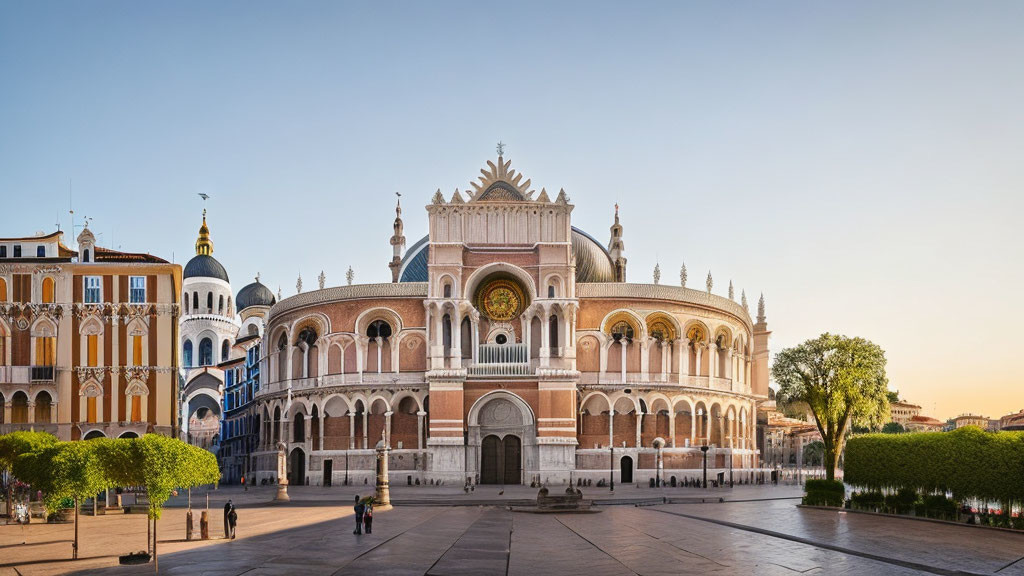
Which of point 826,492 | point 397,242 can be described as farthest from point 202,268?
point 826,492

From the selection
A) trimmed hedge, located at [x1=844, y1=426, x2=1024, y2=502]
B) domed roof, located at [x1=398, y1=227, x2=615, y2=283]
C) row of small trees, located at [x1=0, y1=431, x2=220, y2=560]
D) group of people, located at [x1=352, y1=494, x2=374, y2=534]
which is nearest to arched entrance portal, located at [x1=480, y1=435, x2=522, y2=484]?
domed roof, located at [x1=398, y1=227, x2=615, y2=283]

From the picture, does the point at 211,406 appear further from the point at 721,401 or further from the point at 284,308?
the point at 721,401

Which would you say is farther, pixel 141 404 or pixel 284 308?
pixel 284 308

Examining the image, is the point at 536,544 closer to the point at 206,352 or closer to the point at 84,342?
the point at 84,342

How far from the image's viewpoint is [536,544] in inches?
1340

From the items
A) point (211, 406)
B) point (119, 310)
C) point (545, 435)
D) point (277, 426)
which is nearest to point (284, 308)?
point (277, 426)

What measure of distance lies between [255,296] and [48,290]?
6443 cm

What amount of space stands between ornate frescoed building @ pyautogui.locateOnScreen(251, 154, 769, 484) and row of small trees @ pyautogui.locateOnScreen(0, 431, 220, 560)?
36.2 metres

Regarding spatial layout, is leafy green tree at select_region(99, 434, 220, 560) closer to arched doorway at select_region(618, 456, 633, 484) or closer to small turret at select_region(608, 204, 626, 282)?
arched doorway at select_region(618, 456, 633, 484)

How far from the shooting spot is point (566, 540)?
35281 millimetres

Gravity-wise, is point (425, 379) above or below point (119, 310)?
below

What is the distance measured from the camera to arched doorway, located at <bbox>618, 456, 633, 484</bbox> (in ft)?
238

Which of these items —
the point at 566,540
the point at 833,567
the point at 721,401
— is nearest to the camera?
the point at 833,567

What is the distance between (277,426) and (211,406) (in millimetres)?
45246
